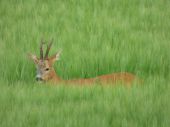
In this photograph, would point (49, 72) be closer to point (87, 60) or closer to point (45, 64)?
point (45, 64)

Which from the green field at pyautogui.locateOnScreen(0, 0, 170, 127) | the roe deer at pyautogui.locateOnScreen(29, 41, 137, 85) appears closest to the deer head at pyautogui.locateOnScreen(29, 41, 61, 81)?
the roe deer at pyautogui.locateOnScreen(29, 41, 137, 85)

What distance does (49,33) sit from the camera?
1389cm

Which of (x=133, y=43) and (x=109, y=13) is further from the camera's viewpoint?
(x=109, y=13)

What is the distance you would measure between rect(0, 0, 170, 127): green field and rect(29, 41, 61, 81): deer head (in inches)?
9.3

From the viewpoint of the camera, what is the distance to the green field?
8289 millimetres

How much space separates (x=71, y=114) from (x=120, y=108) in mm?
746

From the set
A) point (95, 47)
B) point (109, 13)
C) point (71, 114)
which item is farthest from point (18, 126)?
point (109, 13)

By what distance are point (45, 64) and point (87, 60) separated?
3.42 feet

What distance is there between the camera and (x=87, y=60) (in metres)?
12.0

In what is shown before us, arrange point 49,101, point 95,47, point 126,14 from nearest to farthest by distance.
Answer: point 49,101 → point 95,47 → point 126,14

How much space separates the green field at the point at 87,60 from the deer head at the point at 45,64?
24 cm

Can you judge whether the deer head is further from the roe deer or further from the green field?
the green field

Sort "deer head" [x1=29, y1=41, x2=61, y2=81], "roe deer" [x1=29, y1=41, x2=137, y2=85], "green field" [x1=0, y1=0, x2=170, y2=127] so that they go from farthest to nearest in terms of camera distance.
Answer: "deer head" [x1=29, y1=41, x2=61, y2=81] < "roe deer" [x1=29, y1=41, x2=137, y2=85] < "green field" [x1=0, y1=0, x2=170, y2=127]

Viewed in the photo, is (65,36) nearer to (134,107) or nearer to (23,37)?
(23,37)
